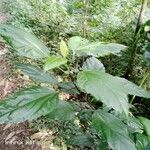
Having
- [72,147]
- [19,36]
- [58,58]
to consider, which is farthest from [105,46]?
[72,147]

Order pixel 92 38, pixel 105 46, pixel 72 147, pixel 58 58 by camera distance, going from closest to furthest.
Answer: pixel 58 58
pixel 105 46
pixel 72 147
pixel 92 38

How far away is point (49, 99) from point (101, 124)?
8.6 inches

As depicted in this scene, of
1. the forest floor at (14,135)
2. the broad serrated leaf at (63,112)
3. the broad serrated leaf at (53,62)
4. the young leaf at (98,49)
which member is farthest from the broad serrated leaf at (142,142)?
the forest floor at (14,135)

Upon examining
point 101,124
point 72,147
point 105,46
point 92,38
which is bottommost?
point 72,147

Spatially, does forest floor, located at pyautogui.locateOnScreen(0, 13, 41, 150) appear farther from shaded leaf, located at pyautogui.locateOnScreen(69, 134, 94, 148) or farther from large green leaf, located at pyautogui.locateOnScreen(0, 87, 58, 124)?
large green leaf, located at pyautogui.locateOnScreen(0, 87, 58, 124)

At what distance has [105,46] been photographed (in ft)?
4.45

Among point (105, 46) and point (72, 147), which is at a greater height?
point (105, 46)

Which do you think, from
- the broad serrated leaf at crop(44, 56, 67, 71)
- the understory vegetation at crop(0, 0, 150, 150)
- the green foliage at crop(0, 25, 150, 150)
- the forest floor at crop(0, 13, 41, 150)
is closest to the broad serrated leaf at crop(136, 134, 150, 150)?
the understory vegetation at crop(0, 0, 150, 150)

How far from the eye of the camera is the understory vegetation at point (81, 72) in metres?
1.20

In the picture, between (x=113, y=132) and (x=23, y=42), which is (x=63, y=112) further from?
(x=23, y=42)

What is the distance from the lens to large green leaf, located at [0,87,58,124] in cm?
119

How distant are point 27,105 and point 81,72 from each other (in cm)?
23

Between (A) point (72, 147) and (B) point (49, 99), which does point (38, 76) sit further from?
(A) point (72, 147)

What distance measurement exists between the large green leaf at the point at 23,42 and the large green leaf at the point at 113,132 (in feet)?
1.09
